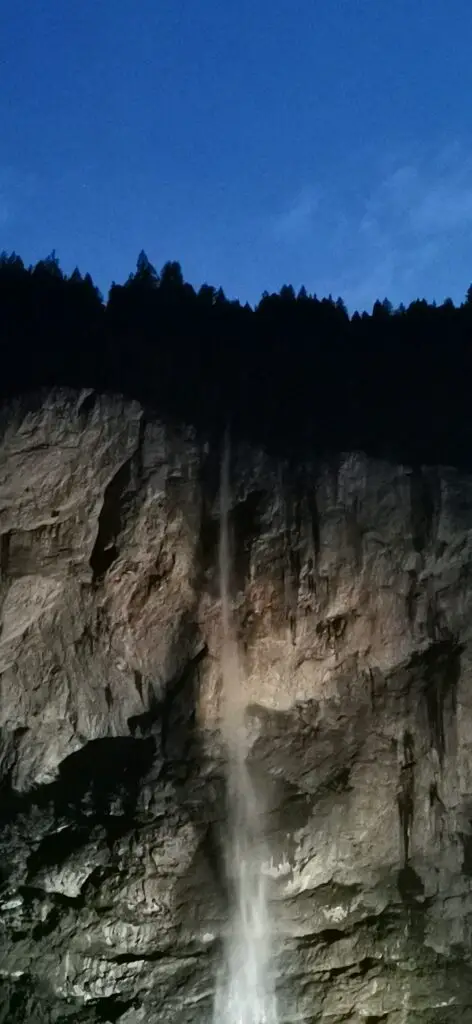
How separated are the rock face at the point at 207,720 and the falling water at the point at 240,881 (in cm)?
18

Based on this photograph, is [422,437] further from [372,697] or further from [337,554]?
[372,697]

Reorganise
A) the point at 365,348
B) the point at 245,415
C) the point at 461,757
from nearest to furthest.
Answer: the point at 461,757 → the point at 245,415 → the point at 365,348

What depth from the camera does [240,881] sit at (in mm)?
12266

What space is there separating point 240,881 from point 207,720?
2236mm

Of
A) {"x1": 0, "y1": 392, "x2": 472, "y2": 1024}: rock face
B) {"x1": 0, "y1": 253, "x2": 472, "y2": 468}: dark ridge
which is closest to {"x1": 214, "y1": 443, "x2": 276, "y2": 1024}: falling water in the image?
{"x1": 0, "y1": 392, "x2": 472, "y2": 1024}: rock face

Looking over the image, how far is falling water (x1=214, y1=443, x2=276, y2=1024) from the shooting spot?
11.9m

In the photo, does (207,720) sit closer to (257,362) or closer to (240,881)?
(240,881)

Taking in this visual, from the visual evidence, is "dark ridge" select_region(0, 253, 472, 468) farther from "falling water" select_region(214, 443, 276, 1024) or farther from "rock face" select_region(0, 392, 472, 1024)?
"falling water" select_region(214, 443, 276, 1024)

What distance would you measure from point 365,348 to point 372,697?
Result: 21.6 ft

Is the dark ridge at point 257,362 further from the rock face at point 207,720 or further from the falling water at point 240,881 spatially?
the falling water at point 240,881

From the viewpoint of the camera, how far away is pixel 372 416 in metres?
15.1

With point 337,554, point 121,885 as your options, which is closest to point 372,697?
point 337,554

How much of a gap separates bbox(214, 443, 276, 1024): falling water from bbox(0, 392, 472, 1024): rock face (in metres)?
0.18

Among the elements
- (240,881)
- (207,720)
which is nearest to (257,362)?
(207,720)
